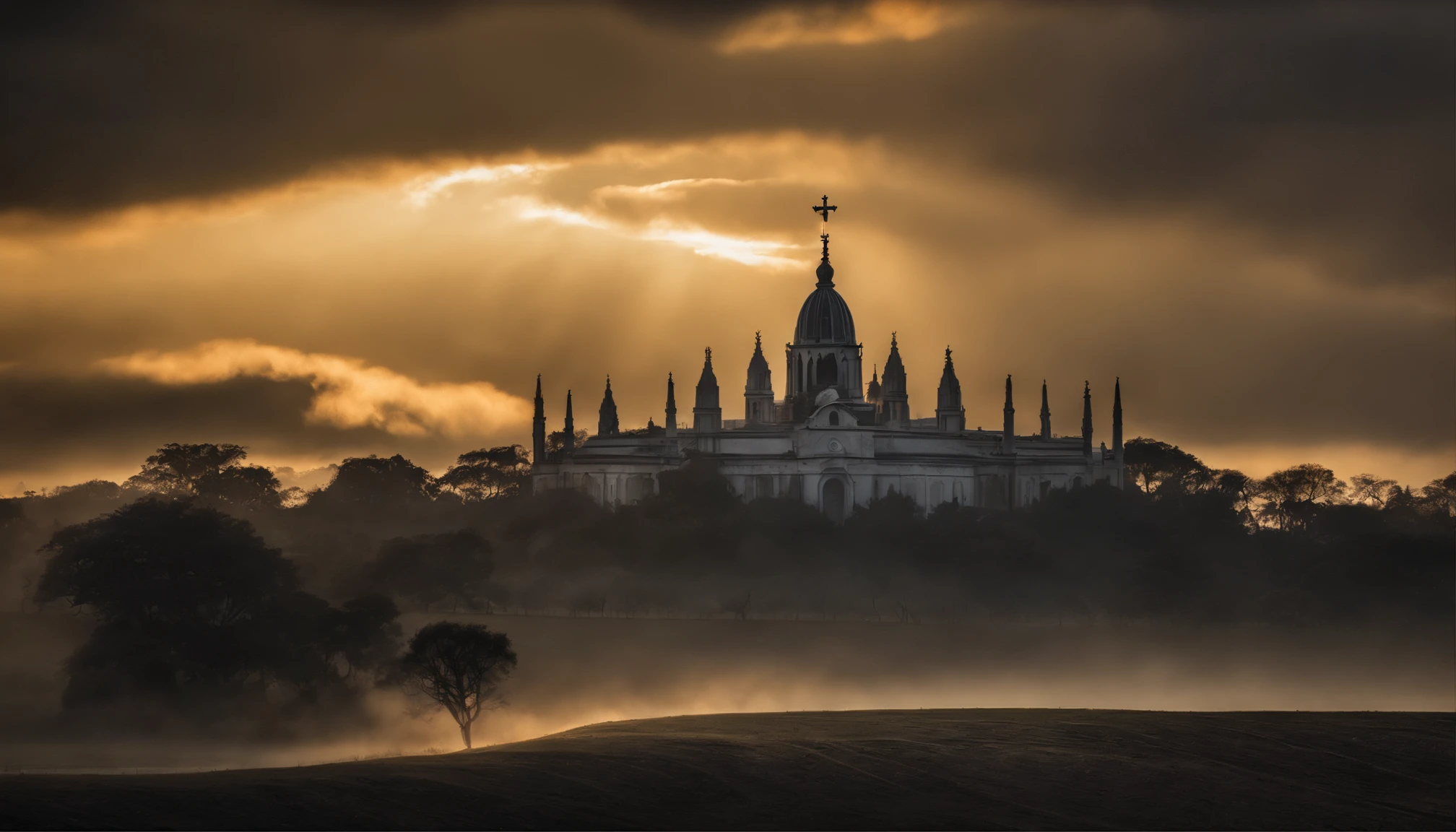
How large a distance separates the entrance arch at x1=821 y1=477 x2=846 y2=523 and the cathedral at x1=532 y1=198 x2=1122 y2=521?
2.9 inches

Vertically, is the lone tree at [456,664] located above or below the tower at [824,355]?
below

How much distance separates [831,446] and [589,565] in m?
29.5

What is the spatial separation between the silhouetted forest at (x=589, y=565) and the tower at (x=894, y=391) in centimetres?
2138

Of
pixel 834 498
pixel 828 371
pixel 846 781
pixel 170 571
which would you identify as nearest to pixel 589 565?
pixel 834 498

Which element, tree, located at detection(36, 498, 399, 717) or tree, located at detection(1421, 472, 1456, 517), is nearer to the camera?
tree, located at detection(36, 498, 399, 717)

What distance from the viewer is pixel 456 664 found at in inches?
3250

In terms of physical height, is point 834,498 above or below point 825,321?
below

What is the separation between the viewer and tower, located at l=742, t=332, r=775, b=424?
563 feet

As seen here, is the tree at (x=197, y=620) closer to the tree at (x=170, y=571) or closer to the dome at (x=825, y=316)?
the tree at (x=170, y=571)

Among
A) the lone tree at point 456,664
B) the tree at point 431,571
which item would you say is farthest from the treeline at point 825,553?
the lone tree at point 456,664

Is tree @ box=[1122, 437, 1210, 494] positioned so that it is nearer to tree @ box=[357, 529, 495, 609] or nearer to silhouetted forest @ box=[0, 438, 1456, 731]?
silhouetted forest @ box=[0, 438, 1456, 731]

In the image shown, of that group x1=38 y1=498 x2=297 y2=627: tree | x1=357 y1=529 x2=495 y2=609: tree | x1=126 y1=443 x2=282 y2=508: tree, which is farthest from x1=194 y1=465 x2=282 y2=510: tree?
x1=38 y1=498 x2=297 y2=627: tree

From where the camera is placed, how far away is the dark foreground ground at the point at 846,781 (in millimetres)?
53906

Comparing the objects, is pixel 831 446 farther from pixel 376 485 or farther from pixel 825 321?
pixel 376 485
